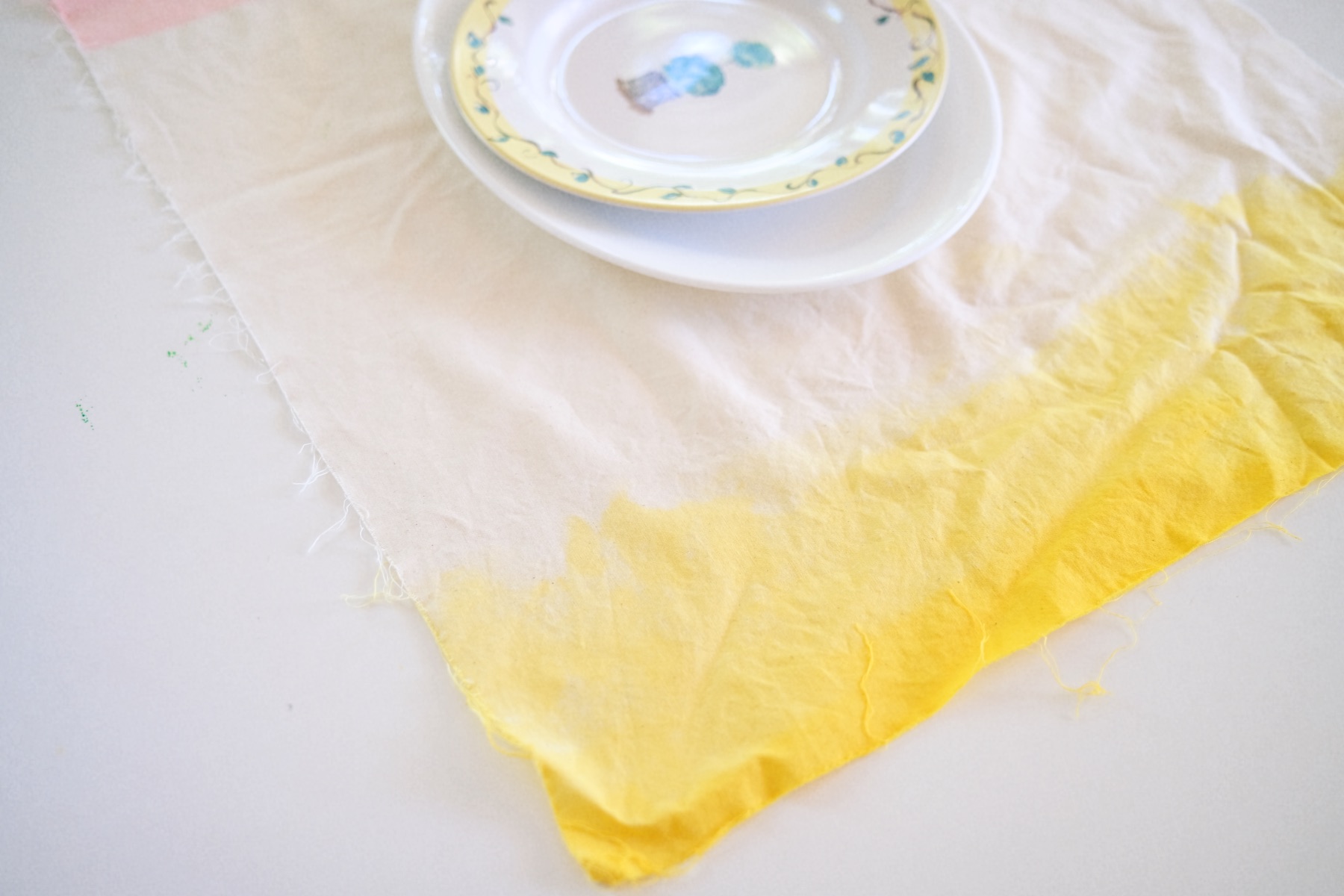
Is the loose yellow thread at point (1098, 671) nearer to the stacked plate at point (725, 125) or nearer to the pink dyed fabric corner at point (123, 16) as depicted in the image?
the stacked plate at point (725, 125)

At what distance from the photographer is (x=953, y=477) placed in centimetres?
54

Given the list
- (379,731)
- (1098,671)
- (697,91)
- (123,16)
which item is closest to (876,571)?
(1098,671)

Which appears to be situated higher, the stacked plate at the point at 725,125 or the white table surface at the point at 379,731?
the stacked plate at the point at 725,125

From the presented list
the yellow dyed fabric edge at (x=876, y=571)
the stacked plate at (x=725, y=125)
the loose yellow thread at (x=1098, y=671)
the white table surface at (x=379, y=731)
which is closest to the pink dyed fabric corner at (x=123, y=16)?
the stacked plate at (x=725, y=125)

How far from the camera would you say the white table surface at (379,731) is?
17.2 inches

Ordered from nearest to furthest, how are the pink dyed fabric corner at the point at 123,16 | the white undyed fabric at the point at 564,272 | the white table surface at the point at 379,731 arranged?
1. the white table surface at the point at 379,731
2. the white undyed fabric at the point at 564,272
3. the pink dyed fabric corner at the point at 123,16

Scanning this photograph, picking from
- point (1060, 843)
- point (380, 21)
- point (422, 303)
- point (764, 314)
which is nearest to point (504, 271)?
point (422, 303)

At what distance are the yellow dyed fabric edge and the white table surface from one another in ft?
0.06

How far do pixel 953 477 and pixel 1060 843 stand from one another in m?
0.19

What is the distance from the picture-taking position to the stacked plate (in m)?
0.60

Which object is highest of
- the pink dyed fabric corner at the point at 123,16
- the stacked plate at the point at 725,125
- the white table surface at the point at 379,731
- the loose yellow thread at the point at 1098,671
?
the stacked plate at the point at 725,125

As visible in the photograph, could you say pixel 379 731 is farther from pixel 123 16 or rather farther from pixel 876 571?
pixel 123 16

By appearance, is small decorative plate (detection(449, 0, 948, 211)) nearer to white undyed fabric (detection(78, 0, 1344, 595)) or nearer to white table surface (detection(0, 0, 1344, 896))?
white undyed fabric (detection(78, 0, 1344, 595))

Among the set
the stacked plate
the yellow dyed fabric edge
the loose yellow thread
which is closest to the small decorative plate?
the stacked plate
